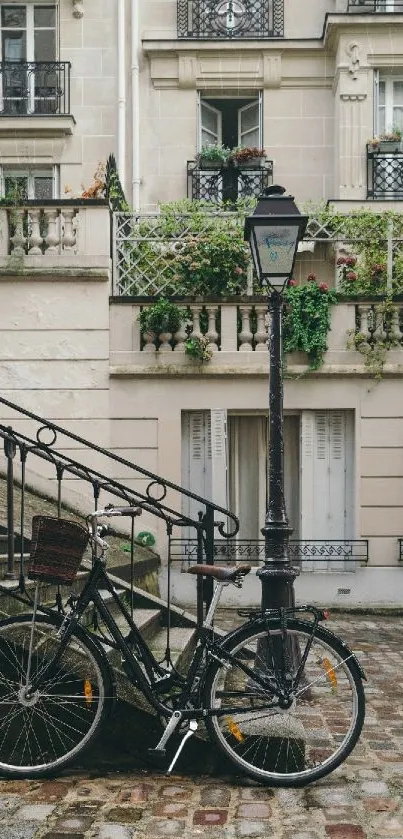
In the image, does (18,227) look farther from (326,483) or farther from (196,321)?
(326,483)

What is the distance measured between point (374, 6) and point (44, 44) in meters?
5.55

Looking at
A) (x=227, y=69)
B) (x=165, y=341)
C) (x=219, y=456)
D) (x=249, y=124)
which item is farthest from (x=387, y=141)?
(x=219, y=456)

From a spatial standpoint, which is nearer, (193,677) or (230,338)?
(193,677)

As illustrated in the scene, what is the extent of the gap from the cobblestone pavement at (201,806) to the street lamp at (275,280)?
1.55 m

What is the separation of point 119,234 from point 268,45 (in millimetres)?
6168

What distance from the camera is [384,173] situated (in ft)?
56.5

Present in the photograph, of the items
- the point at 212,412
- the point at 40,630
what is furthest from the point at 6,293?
the point at 40,630

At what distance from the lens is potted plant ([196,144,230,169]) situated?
1750 centimetres

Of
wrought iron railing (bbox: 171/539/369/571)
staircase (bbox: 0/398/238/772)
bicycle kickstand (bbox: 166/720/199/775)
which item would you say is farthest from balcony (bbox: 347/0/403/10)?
bicycle kickstand (bbox: 166/720/199/775)

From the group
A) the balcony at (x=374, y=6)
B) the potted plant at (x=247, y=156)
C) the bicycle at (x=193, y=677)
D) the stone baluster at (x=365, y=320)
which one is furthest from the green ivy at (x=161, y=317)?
the bicycle at (x=193, y=677)

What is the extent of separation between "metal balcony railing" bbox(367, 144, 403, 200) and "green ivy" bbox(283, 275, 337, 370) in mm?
4943

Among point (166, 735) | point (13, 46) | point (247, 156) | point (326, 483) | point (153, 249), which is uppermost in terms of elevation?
point (13, 46)

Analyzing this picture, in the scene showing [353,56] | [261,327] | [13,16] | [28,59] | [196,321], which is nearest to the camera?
[196,321]

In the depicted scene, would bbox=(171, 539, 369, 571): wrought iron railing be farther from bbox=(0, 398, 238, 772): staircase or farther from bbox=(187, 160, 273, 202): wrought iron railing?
bbox=(187, 160, 273, 202): wrought iron railing
